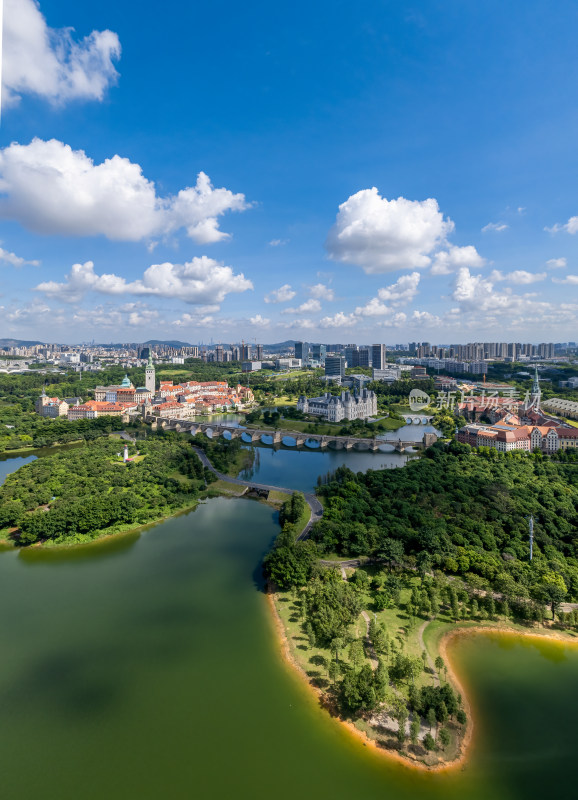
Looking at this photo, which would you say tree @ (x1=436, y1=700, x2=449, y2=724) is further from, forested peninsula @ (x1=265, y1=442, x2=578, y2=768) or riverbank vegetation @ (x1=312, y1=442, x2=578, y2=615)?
riverbank vegetation @ (x1=312, y1=442, x2=578, y2=615)

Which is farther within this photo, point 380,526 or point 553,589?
point 380,526

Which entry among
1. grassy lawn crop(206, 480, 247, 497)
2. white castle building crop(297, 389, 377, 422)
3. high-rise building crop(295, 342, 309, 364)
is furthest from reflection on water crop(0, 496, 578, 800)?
high-rise building crop(295, 342, 309, 364)

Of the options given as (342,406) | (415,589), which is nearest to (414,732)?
(415,589)

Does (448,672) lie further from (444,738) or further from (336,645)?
(336,645)

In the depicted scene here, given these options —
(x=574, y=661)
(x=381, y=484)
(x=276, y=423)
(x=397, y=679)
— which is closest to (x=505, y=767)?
(x=397, y=679)

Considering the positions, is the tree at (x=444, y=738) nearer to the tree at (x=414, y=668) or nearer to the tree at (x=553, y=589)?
the tree at (x=414, y=668)

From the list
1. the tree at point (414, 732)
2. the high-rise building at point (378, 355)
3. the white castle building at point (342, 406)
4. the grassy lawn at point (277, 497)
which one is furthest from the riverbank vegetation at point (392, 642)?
the high-rise building at point (378, 355)

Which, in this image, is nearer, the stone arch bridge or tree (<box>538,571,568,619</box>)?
tree (<box>538,571,568,619</box>)
